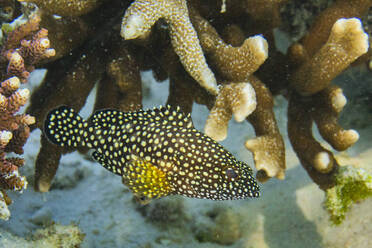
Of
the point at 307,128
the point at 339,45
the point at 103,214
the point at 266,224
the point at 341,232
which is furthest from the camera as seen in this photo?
the point at 103,214

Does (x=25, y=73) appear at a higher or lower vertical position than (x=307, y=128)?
higher

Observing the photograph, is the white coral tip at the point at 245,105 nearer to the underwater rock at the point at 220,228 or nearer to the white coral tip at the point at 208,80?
the white coral tip at the point at 208,80

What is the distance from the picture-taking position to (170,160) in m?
3.27

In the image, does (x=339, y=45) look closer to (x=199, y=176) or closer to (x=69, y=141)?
(x=199, y=176)

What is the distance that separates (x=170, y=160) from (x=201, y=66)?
101cm

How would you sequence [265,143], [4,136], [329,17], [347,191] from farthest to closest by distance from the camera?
[329,17] → [347,191] → [265,143] → [4,136]

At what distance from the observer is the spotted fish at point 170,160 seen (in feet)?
10.6

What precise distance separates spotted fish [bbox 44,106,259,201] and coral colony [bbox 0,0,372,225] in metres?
0.18

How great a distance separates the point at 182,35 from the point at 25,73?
5.35 feet

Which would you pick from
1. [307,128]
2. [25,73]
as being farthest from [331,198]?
[25,73]

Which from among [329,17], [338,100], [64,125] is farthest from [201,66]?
[329,17]

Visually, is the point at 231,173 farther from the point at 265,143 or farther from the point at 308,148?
the point at 308,148

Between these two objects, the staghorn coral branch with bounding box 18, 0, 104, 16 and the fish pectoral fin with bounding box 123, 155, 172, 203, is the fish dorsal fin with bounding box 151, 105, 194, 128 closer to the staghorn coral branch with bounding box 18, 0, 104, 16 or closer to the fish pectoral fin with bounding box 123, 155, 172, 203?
the fish pectoral fin with bounding box 123, 155, 172, 203

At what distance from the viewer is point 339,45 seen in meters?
3.52
